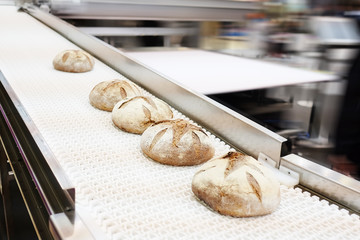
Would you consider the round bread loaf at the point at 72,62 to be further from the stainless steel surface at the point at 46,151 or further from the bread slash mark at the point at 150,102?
the bread slash mark at the point at 150,102

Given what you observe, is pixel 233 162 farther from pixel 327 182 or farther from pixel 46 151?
pixel 46 151

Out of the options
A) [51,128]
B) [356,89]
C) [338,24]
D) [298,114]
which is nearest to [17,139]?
[51,128]

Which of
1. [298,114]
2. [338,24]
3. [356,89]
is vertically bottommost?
[298,114]

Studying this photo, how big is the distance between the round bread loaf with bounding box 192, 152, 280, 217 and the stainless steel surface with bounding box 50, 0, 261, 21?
2979 millimetres

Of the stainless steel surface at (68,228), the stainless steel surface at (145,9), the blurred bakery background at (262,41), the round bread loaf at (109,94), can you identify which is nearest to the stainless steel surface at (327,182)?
the stainless steel surface at (68,228)

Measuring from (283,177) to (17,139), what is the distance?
0.83 meters

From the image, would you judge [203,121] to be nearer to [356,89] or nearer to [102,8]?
[356,89]

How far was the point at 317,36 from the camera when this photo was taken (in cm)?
357

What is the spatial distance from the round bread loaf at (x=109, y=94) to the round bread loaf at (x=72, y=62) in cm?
41

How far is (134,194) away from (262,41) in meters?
3.48

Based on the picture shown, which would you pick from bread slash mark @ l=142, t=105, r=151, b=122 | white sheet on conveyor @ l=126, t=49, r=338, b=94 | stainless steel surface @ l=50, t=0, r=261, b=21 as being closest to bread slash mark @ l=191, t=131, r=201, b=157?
bread slash mark @ l=142, t=105, r=151, b=122

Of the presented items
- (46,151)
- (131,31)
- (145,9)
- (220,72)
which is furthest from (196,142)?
(145,9)

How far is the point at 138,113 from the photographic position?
1231 millimetres

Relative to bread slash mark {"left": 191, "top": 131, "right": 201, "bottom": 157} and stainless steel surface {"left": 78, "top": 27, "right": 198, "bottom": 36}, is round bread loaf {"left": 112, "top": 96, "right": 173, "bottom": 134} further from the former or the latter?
stainless steel surface {"left": 78, "top": 27, "right": 198, "bottom": 36}
